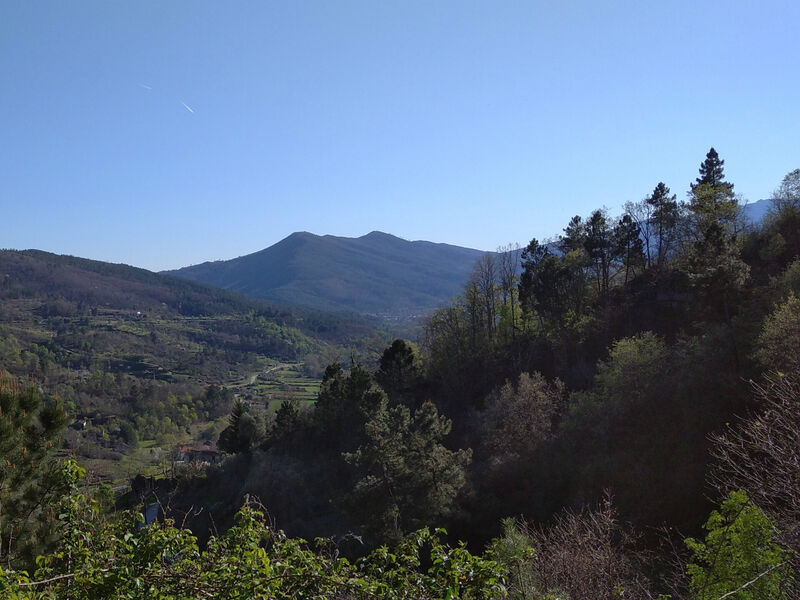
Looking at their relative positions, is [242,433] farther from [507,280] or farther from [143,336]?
[143,336]

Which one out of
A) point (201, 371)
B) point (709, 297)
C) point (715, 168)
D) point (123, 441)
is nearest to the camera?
point (709, 297)

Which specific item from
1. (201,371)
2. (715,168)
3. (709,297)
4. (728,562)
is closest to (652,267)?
(715,168)

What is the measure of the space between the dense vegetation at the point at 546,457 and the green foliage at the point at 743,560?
4 centimetres

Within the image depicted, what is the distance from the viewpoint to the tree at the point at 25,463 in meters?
9.73

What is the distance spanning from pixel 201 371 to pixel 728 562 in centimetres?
14934

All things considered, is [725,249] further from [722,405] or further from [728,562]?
[728,562]

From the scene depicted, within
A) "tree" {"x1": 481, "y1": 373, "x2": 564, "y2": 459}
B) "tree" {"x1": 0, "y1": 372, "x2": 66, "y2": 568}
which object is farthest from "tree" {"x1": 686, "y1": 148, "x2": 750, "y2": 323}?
"tree" {"x1": 0, "y1": 372, "x2": 66, "y2": 568}

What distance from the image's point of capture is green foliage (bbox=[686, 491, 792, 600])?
7.52 m

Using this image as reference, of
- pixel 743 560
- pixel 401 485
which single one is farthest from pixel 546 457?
pixel 743 560

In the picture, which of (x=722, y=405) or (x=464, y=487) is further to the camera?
(x=464, y=487)

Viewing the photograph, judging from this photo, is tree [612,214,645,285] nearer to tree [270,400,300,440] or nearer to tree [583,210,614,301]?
tree [583,210,614,301]

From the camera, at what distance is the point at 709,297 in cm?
3022

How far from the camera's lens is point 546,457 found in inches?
1017

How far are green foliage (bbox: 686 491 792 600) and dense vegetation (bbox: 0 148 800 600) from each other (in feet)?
0.14
